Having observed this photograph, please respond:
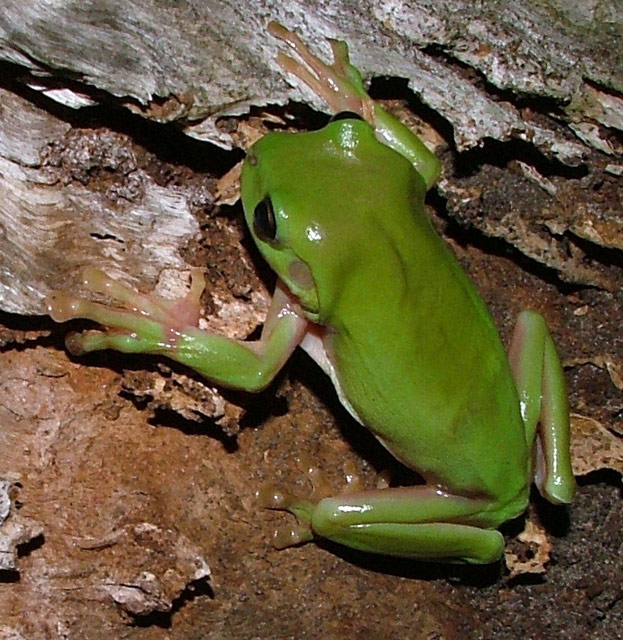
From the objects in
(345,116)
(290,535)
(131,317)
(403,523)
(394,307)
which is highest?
(345,116)

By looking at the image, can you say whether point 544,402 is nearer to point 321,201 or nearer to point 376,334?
point 376,334

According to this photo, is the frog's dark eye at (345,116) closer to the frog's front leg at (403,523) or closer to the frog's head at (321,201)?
the frog's head at (321,201)

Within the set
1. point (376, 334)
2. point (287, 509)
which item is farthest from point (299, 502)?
point (376, 334)

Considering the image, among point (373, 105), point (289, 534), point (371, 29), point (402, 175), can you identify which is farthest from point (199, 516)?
point (371, 29)

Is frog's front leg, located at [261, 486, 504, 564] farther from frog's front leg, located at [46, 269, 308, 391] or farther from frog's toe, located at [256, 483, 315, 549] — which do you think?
frog's front leg, located at [46, 269, 308, 391]

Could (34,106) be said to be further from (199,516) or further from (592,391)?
(592,391)

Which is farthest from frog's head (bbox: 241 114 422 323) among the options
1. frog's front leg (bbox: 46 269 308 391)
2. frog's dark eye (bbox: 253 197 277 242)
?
frog's front leg (bbox: 46 269 308 391)

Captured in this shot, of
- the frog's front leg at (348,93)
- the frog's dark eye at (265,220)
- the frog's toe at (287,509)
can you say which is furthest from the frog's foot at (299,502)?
the frog's front leg at (348,93)
